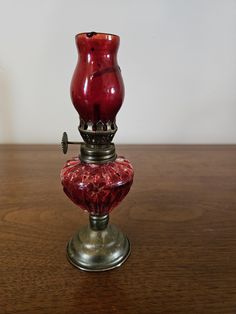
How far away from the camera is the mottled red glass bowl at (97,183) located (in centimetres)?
41

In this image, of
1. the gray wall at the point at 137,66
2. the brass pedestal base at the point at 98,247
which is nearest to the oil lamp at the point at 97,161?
the brass pedestal base at the point at 98,247

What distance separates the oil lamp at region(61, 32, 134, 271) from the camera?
37cm

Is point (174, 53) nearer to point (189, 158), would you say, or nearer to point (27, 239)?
point (189, 158)

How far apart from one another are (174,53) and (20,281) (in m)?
0.76

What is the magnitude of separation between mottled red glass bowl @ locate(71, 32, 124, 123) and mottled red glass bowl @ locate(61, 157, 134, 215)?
3.0 inches

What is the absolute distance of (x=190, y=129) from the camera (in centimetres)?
100

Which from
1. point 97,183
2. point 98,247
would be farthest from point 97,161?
point 98,247

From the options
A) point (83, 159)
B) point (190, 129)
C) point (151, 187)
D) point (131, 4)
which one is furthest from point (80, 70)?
point (190, 129)

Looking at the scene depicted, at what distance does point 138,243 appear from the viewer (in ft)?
1.66

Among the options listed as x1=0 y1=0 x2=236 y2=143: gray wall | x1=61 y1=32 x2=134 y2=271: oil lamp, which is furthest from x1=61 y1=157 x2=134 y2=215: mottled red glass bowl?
x1=0 y1=0 x2=236 y2=143: gray wall

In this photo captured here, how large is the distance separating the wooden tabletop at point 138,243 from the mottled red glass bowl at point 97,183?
114mm

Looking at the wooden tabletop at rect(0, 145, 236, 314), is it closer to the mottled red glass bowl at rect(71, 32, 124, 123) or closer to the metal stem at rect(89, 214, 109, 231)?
the metal stem at rect(89, 214, 109, 231)

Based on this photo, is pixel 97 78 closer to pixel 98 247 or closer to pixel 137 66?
pixel 98 247

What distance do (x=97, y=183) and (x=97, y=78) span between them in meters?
0.15
